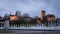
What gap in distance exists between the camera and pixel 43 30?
6.25 metres

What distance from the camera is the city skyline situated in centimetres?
619

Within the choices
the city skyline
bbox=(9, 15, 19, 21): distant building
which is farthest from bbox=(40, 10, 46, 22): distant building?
bbox=(9, 15, 19, 21): distant building

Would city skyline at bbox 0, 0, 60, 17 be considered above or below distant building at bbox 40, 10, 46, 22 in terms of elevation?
above

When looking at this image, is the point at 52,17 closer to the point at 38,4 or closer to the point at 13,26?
the point at 38,4

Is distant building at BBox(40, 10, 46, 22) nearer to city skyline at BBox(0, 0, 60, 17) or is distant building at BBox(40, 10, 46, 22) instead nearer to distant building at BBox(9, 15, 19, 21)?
city skyline at BBox(0, 0, 60, 17)

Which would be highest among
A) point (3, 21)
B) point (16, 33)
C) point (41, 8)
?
point (41, 8)

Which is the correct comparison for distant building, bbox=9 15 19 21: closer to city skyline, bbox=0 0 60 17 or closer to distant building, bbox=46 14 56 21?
city skyline, bbox=0 0 60 17

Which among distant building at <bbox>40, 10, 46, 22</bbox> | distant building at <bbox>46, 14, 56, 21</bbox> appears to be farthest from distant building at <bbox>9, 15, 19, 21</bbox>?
distant building at <bbox>46, 14, 56, 21</bbox>

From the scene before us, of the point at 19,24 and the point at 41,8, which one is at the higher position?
the point at 41,8

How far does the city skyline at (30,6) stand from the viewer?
20.3 feet

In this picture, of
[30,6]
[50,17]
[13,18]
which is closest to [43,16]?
[50,17]

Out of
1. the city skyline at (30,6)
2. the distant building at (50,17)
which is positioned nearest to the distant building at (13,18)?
the city skyline at (30,6)

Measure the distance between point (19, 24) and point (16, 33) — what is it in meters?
0.42

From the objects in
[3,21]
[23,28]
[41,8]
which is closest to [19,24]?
[23,28]
